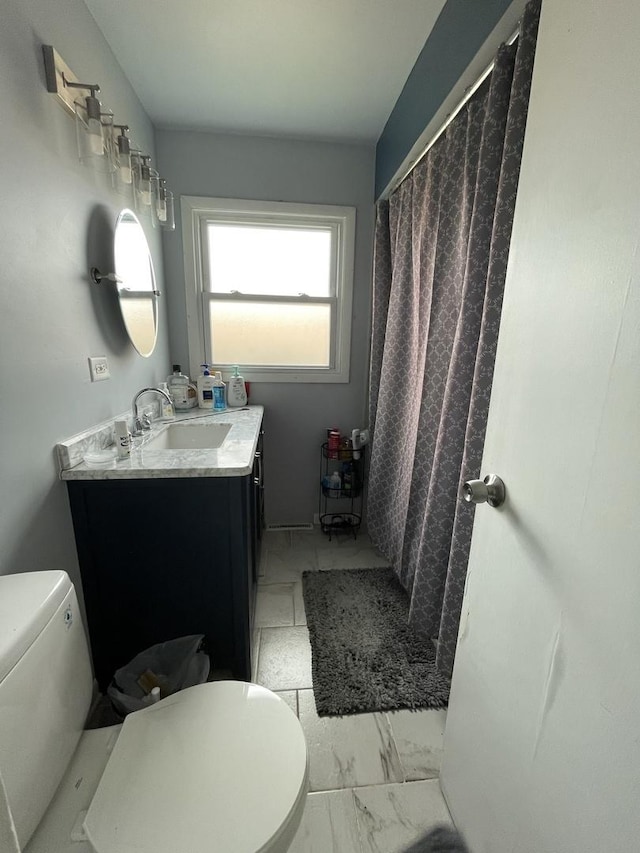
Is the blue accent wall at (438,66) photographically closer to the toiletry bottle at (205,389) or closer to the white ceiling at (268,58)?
the white ceiling at (268,58)

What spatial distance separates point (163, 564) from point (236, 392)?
1.22 metres

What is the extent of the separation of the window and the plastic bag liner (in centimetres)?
155

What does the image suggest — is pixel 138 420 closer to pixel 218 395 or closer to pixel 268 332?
pixel 218 395

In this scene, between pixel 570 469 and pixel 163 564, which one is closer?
pixel 570 469

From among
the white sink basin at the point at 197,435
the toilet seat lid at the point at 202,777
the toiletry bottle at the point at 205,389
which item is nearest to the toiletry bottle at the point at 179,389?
the toiletry bottle at the point at 205,389

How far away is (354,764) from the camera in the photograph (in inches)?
44.4

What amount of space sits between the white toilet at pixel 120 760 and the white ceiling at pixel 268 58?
6.39ft

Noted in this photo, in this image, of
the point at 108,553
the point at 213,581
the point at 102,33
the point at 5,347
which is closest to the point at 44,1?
the point at 102,33

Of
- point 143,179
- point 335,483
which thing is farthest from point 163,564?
point 143,179

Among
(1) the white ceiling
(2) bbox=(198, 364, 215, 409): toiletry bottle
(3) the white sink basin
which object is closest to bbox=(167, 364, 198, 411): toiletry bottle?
(2) bbox=(198, 364, 215, 409): toiletry bottle

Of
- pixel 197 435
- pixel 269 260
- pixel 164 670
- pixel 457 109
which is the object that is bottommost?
pixel 164 670

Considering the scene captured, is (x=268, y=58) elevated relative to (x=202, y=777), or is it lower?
elevated

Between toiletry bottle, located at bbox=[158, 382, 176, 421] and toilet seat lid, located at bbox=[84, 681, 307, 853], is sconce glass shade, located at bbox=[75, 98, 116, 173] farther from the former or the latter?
toilet seat lid, located at bbox=[84, 681, 307, 853]

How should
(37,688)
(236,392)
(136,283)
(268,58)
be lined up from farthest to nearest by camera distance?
(236,392) < (136,283) < (268,58) < (37,688)
